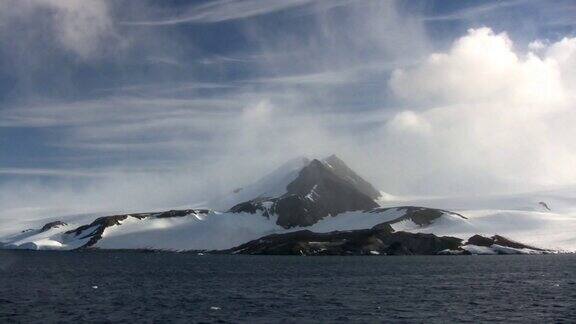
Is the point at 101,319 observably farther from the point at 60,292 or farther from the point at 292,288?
the point at 292,288

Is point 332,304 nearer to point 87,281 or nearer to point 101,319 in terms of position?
point 101,319

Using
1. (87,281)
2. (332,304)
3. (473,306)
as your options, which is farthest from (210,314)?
(87,281)

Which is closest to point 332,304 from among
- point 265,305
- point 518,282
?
point 265,305

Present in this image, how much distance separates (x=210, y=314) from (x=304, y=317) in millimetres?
12025

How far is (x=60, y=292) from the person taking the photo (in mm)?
105125

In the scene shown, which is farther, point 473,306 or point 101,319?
point 473,306

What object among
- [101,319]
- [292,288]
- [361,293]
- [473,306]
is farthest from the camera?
[292,288]

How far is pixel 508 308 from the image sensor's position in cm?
8231

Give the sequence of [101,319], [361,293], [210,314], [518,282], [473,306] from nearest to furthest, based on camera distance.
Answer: [101,319], [210,314], [473,306], [361,293], [518,282]

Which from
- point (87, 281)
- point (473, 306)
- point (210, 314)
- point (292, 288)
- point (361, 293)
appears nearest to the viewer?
point (210, 314)

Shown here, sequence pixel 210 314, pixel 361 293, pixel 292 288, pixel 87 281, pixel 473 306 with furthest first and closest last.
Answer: pixel 87 281, pixel 292 288, pixel 361 293, pixel 473 306, pixel 210 314

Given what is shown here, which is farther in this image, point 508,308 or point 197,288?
point 197,288

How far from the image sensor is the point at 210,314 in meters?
79.0

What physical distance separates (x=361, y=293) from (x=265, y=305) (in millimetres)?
22527
